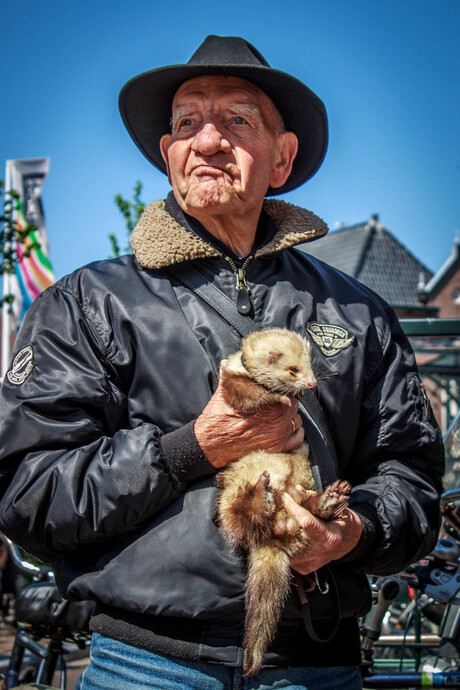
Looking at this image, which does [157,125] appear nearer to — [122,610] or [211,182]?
[211,182]

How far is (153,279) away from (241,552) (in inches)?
41.1

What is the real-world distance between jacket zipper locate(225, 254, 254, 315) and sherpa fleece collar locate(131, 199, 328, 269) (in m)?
0.09

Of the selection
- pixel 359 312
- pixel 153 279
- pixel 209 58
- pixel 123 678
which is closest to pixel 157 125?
pixel 209 58

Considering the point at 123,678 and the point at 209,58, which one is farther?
the point at 209,58

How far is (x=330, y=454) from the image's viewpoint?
2.36m

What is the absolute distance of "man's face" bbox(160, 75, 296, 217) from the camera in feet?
8.38

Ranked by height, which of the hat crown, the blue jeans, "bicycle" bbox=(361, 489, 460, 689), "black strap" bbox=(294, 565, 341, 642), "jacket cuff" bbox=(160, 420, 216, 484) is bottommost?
"bicycle" bbox=(361, 489, 460, 689)

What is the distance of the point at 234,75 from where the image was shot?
2.68m

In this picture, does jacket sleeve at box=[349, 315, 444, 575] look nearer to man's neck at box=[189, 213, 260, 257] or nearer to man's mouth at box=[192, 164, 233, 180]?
man's neck at box=[189, 213, 260, 257]

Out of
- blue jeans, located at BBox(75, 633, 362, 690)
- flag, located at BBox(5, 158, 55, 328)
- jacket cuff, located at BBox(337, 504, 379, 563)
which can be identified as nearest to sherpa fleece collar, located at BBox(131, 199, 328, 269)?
jacket cuff, located at BBox(337, 504, 379, 563)

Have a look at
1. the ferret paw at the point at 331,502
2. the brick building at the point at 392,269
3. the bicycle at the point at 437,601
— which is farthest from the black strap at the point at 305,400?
the brick building at the point at 392,269

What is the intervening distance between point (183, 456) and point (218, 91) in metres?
1.54

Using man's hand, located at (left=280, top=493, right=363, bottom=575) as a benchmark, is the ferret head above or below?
above

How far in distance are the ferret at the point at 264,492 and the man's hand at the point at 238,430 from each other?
0.03 metres
